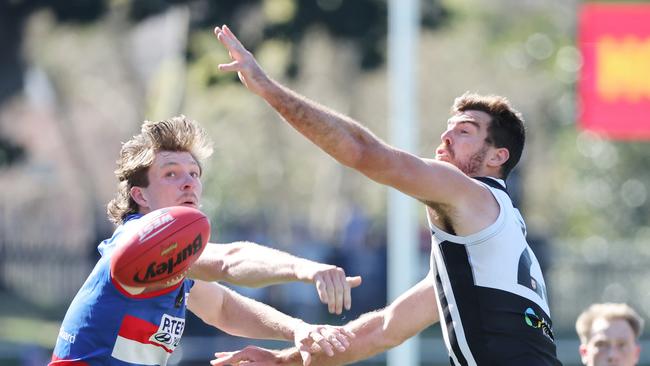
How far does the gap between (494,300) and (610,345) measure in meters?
1.86

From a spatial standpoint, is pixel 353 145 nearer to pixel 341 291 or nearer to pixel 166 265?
pixel 341 291

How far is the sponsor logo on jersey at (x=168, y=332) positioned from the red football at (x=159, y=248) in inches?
11.2

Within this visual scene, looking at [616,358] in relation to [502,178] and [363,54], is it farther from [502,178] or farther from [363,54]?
[363,54]

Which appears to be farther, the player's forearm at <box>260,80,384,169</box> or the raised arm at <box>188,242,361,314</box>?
the raised arm at <box>188,242,361,314</box>

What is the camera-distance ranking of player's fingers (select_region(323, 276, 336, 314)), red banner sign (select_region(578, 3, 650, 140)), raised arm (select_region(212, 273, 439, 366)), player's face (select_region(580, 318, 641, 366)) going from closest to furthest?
player's fingers (select_region(323, 276, 336, 314)), raised arm (select_region(212, 273, 439, 366)), player's face (select_region(580, 318, 641, 366)), red banner sign (select_region(578, 3, 650, 140))

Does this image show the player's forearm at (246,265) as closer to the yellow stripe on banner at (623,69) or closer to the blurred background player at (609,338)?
the blurred background player at (609,338)

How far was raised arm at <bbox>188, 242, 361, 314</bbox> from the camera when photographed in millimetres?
5906

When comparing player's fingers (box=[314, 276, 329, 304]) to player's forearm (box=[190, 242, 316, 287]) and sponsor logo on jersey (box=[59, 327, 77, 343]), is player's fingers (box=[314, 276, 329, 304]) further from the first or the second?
sponsor logo on jersey (box=[59, 327, 77, 343])

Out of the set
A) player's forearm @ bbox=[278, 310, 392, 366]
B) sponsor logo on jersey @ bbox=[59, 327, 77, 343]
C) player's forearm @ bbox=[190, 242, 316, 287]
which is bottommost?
sponsor logo on jersey @ bbox=[59, 327, 77, 343]

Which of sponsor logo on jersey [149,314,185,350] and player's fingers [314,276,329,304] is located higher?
player's fingers [314,276,329,304]

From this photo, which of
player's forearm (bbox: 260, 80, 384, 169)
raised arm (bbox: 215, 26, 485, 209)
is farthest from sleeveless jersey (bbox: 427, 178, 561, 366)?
player's forearm (bbox: 260, 80, 384, 169)

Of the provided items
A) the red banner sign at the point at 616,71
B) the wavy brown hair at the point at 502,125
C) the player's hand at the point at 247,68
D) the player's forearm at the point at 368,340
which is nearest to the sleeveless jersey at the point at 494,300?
the wavy brown hair at the point at 502,125

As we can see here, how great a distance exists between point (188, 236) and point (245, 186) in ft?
120

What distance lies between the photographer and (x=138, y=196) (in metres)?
6.05
